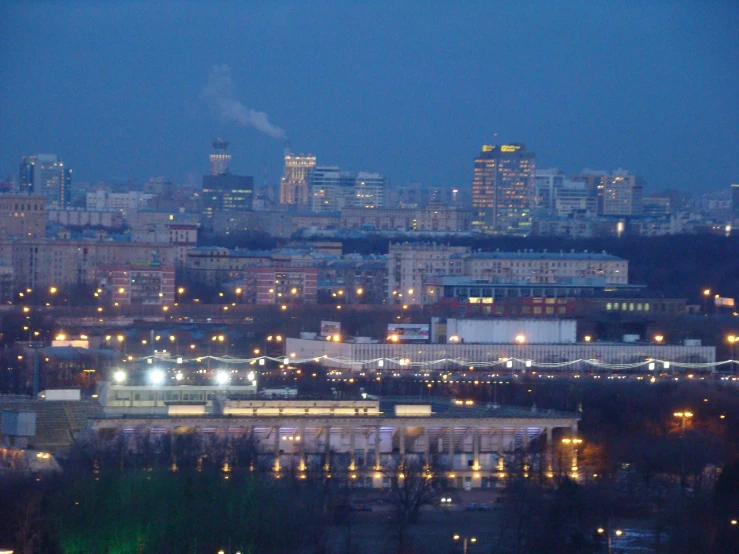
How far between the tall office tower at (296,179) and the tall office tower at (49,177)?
954 centimetres

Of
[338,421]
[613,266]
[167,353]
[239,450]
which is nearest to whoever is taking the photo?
[239,450]

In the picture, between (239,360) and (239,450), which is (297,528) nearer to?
(239,450)

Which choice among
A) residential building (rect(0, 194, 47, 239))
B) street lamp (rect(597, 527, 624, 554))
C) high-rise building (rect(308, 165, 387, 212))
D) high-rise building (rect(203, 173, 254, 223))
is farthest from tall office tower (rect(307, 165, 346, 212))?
street lamp (rect(597, 527, 624, 554))

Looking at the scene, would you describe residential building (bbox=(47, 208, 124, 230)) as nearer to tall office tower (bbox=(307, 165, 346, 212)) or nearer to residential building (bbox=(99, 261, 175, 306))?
tall office tower (bbox=(307, 165, 346, 212))

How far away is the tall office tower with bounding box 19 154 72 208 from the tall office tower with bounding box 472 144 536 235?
14.4m

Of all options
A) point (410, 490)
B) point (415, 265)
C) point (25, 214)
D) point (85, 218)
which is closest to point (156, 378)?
point (410, 490)

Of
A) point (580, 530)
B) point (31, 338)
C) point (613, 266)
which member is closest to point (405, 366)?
point (31, 338)

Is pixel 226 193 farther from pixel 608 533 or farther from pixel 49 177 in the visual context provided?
pixel 608 533

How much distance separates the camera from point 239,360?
75.0 feet

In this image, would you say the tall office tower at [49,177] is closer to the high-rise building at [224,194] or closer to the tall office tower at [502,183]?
the high-rise building at [224,194]

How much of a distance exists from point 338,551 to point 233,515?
63 cm

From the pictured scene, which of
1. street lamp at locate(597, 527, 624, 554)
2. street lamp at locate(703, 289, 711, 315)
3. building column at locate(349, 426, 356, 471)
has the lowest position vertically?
street lamp at locate(597, 527, 624, 554)

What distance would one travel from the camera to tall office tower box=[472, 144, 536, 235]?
2621 inches

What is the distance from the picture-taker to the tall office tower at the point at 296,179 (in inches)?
3073
